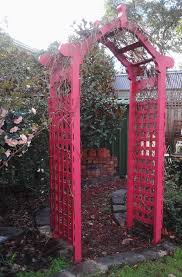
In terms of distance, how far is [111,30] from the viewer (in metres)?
3.14

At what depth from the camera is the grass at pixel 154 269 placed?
2.92 metres

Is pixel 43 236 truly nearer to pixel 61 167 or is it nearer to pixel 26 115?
pixel 61 167

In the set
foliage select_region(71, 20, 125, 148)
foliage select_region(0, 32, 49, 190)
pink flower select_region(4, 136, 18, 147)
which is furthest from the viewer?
foliage select_region(71, 20, 125, 148)

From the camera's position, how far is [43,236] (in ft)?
12.0

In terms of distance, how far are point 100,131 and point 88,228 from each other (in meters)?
2.29

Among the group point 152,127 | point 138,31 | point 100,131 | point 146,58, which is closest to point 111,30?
point 138,31

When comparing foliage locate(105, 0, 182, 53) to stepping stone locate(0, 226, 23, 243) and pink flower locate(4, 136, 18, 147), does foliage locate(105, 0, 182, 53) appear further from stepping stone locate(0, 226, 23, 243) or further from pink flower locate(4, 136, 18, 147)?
pink flower locate(4, 136, 18, 147)

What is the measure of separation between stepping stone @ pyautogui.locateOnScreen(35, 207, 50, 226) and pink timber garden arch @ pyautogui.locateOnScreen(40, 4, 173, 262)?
32 cm

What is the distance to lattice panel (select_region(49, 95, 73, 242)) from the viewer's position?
10.5ft

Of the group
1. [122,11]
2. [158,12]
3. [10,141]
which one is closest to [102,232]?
[10,141]

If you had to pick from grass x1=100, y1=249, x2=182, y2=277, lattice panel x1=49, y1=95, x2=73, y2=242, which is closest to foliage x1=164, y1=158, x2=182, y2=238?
grass x1=100, y1=249, x2=182, y2=277

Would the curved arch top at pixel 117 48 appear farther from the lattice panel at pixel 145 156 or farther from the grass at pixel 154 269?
the grass at pixel 154 269

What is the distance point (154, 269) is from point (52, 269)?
976mm

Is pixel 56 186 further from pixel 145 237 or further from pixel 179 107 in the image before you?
pixel 179 107
